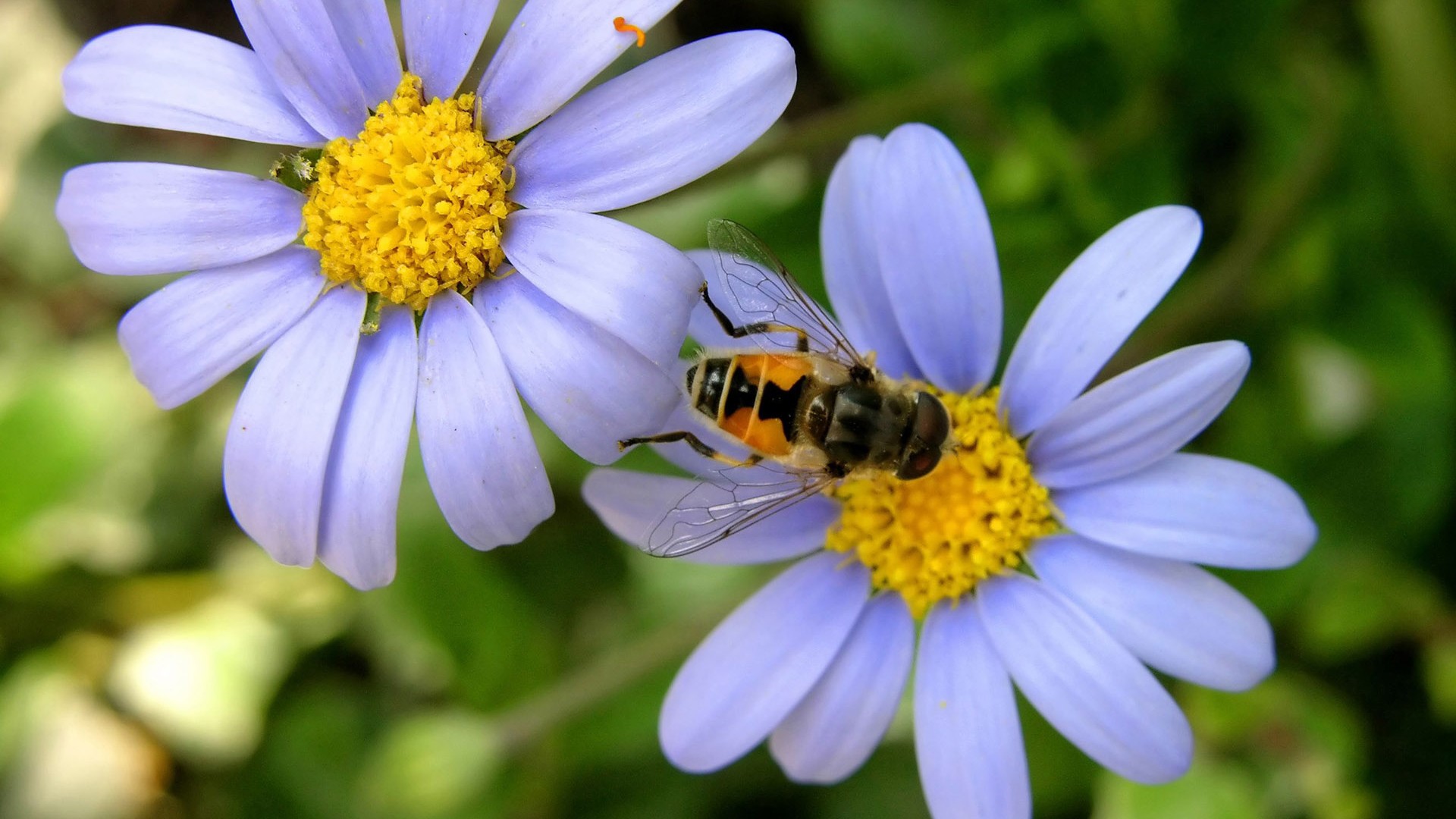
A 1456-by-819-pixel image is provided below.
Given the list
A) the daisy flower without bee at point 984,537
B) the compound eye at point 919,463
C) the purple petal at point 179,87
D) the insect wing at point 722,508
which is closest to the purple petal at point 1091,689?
the daisy flower without bee at point 984,537

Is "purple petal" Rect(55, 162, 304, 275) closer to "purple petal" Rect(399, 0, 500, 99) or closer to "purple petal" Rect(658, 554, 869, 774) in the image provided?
"purple petal" Rect(399, 0, 500, 99)

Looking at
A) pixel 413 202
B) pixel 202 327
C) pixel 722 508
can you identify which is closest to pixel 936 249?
pixel 722 508

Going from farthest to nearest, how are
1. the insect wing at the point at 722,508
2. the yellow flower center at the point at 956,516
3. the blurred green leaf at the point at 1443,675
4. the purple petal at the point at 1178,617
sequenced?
the blurred green leaf at the point at 1443,675
the yellow flower center at the point at 956,516
the insect wing at the point at 722,508
the purple petal at the point at 1178,617

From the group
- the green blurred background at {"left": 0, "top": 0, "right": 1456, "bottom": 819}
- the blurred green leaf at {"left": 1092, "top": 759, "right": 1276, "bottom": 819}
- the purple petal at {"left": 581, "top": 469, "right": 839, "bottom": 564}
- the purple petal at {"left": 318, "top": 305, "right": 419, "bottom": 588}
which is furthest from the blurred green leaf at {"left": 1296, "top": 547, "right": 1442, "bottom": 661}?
the purple petal at {"left": 318, "top": 305, "right": 419, "bottom": 588}

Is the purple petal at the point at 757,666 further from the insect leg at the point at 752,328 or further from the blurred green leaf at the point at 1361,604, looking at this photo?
the blurred green leaf at the point at 1361,604

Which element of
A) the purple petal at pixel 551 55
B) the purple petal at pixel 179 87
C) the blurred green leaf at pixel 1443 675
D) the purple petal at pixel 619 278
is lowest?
the blurred green leaf at pixel 1443 675

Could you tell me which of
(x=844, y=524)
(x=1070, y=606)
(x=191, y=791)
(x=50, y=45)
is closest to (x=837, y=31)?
(x=844, y=524)
